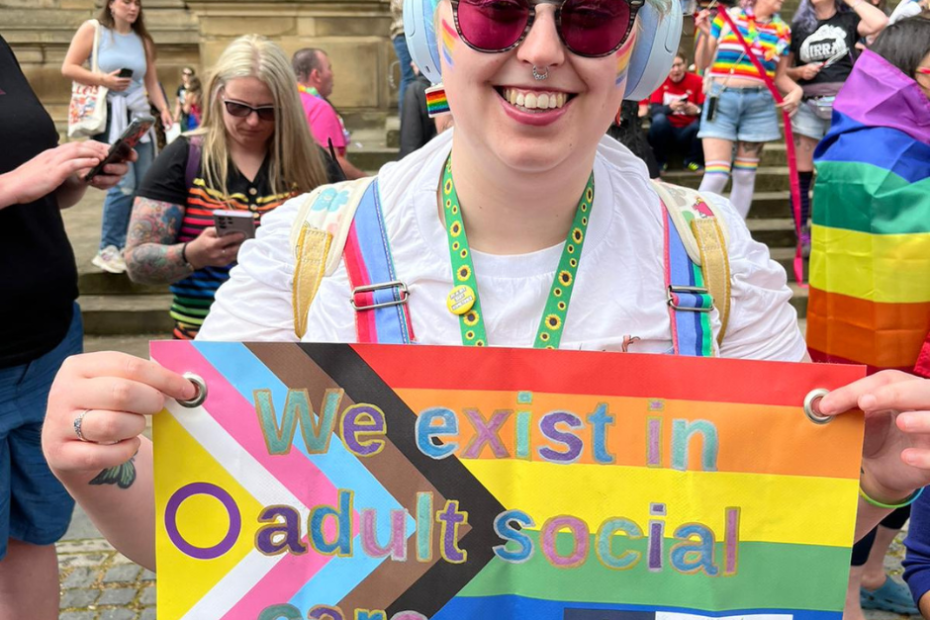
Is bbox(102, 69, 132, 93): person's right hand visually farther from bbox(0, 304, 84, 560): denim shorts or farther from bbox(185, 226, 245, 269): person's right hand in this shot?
bbox(0, 304, 84, 560): denim shorts

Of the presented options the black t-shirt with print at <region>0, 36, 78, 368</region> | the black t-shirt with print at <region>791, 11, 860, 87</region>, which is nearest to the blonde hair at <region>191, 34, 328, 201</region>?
the black t-shirt with print at <region>0, 36, 78, 368</region>

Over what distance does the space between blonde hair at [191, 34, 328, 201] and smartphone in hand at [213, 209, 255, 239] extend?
230 millimetres

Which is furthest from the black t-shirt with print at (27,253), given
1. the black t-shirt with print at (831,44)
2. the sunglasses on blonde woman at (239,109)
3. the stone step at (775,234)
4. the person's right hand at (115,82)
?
the stone step at (775,234)

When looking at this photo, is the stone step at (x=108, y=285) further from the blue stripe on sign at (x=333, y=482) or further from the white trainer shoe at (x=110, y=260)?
the blue stripe on sign at (x=333, y=482)

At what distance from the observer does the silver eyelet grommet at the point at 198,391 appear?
1.37 metres

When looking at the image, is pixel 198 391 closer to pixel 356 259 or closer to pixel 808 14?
pixel 356 259

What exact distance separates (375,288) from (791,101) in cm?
554

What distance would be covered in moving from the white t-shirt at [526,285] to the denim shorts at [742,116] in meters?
5.16

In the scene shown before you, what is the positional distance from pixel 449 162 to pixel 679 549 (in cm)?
74

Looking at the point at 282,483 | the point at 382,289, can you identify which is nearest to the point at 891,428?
the point at 382,289

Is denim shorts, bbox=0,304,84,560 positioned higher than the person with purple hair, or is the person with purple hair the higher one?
the person with purple hair

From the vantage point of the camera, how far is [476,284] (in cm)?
152

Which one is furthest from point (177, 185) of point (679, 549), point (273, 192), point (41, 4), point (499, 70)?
point (41, 4)

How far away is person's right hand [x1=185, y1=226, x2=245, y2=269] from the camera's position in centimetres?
312
